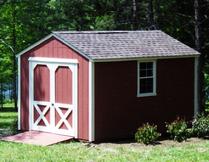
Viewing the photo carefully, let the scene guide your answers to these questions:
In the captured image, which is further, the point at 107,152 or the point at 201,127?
the point at 201,127

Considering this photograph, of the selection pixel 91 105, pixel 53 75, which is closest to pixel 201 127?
pixel 91 105

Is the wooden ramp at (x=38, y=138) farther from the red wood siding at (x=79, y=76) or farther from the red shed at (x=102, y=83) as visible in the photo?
the red wood siding at (x=79, y=76)

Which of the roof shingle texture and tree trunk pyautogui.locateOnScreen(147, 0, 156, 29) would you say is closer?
the roof shingle texture

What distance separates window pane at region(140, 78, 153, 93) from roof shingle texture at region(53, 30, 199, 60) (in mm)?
896

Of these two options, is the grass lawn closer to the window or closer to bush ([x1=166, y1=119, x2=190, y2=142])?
bush ([x1=166, y1=119, x2=190, y2=142])

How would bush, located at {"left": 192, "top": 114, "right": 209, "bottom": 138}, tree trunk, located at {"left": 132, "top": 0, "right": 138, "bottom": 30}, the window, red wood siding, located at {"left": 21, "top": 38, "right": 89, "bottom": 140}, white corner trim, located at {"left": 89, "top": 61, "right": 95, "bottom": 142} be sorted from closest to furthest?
white corner trim, located at {"left": 89, "top": 61, "right": 95, "bottom": 142} < red wood siding, located at {"left": 21, "top": 38, "right": 89, "bottom": 140} < bush, located at {"left": 192, "top": 114, "right": 209, "bottom": 138} < the window < tree trunk, located at {"left": 132, "top": 0, "right": 138, "bottom": 30}

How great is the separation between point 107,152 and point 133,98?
3.50m

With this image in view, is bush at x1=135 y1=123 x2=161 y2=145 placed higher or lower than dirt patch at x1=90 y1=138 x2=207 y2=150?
higher

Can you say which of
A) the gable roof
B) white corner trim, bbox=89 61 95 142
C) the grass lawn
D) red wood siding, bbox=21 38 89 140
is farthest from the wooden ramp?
the gable roof

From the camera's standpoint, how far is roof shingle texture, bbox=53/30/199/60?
60.2 ft

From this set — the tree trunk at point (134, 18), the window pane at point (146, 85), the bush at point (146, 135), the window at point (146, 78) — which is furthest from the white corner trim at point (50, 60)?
the tree trunk at point (134, 18)

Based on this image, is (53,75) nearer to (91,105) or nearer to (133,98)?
(91,105)

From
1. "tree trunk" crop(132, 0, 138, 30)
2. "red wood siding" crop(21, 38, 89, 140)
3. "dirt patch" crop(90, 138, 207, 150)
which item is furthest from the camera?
"tree trunk" crop(132, 0, 138, 30)

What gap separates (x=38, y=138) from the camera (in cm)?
1839
